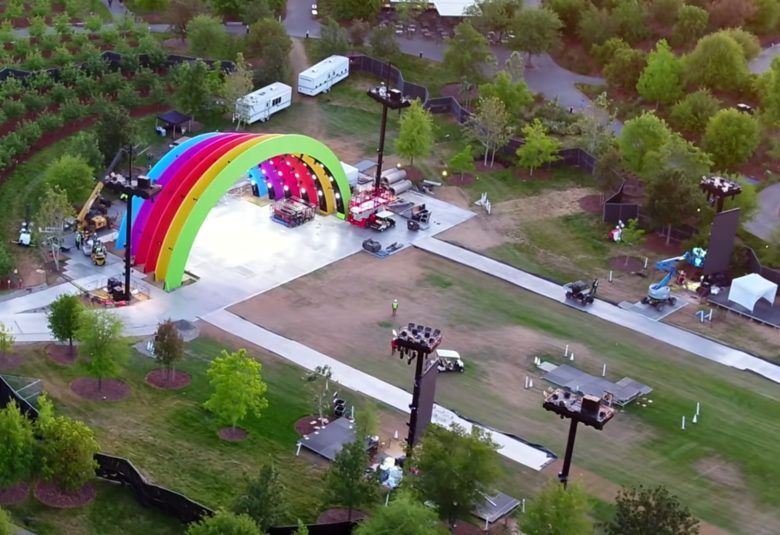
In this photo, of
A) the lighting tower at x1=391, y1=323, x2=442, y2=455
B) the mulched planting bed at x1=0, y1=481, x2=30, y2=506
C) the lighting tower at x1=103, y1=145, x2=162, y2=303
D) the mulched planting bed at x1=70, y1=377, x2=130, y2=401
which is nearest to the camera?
the mulched planting bed at x1=0, y1=481, x2=30, y2=506

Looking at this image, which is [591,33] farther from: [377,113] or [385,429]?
[385,429]

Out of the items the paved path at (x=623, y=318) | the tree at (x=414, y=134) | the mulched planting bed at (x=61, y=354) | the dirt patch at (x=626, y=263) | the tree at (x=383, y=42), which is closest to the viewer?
the mulched planting bed at (x=61, y=354)

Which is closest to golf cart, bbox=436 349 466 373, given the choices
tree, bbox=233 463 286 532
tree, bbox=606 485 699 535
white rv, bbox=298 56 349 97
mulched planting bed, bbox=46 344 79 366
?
tree, bbox=606 485 699 535

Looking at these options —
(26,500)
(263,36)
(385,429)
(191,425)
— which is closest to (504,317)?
(385,429)

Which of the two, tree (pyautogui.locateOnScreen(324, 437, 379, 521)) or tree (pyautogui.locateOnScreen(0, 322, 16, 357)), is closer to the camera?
tree (pyautogui.locateOnScreen(324, 437, 379, 521))

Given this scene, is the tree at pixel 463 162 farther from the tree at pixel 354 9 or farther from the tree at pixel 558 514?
the tree at pixel 558 514

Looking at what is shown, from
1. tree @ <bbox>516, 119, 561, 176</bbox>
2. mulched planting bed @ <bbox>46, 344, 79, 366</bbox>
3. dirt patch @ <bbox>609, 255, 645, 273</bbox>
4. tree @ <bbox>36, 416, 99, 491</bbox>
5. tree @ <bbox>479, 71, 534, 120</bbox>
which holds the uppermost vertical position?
tree @ <bbox>479, 71, 534, 120</bbox>

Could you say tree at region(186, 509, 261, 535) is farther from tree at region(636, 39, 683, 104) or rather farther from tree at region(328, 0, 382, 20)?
tree at region(328, 0, 382, 20)

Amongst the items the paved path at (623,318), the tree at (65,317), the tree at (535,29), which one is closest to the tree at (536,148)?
the paved path at (623,318)
